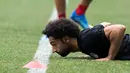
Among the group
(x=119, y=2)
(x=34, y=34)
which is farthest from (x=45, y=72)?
(x=119, y=2)

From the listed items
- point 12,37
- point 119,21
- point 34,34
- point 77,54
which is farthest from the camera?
point 119,21

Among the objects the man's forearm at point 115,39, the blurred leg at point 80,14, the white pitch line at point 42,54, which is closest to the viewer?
the white pitch line at point 42,54

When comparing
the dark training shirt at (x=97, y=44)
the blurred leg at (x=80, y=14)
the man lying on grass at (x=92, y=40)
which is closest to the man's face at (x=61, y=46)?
the man lying on grass at (x=92, y=40)

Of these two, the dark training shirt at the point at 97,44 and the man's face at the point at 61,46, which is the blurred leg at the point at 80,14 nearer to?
the dark training shirt at the point at 97,44

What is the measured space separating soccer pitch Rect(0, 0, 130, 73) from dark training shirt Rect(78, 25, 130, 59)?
0.12 meters

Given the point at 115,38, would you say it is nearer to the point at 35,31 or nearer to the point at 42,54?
the point at 42,54

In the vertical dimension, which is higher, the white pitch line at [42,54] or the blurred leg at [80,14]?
the blurred leg at [80,14]

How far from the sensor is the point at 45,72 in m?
4.41

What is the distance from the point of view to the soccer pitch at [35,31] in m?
4.61

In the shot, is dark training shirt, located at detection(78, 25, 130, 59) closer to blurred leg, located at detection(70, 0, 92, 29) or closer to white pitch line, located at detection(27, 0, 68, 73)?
white pitch line, located at detection(27, 0, 68, 73)

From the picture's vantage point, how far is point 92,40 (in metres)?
5.23

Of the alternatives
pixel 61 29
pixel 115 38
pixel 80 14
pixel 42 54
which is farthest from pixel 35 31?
pixel 115 38

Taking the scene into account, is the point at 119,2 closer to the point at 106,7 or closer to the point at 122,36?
the point at 106,7

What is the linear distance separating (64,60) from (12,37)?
5.69 ft
